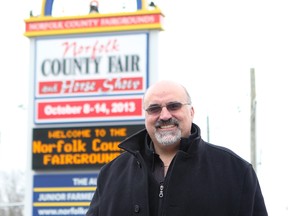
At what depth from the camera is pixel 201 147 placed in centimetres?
420

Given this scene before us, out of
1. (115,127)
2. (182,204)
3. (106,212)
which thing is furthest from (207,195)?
(115,127)

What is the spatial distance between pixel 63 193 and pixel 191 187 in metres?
9.77

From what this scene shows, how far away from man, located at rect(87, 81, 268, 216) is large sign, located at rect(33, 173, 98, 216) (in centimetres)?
928

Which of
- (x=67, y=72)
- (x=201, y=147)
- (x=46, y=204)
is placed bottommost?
(x=46, y=204)

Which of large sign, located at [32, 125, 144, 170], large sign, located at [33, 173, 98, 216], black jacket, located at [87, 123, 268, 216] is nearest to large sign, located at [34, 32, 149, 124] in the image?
large sign, located at [32, 125, 144, 170]

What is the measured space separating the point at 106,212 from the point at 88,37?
9.74 meters

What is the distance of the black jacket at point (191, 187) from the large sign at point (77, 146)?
29.4 ft

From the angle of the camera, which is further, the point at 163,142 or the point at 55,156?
the point at 55,156

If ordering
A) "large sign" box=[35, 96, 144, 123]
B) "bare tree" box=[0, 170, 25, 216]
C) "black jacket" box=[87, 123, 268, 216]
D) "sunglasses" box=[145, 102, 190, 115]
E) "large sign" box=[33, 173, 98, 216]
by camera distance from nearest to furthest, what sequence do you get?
"black jacket" box=[87, 123, 268, 216], "sunglasses" box=[145, 102, 190, 115], "large sign" box=[35, 96, 144, 123], "large sign" box=[33, 173, 98, 216], "bare tree" box=[0, 170, 25, 216]

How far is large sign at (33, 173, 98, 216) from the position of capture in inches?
532

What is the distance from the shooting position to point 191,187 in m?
4.07

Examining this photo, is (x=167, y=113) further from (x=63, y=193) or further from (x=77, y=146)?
(x=63, y=193)

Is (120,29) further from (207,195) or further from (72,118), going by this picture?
(207,195)

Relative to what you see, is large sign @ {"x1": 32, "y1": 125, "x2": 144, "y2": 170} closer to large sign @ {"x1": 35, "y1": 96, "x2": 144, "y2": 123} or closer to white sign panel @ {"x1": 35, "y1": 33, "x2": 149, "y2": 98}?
large sign @ {"x1": 35, "y1": 96, "x2": 144, "y2": 123}
